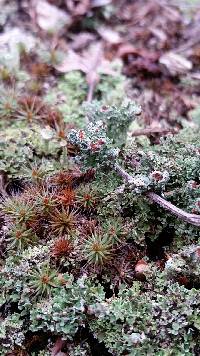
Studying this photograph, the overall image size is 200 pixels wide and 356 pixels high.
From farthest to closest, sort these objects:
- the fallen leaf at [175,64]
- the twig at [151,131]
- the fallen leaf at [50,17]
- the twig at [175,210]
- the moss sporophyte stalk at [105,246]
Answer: the fallen leaf at [50,17] → the fallen leaf at [175,64] → the twig at [151,131] → the twig at [175,210] → the moss sporophyte stalk at [105,246]

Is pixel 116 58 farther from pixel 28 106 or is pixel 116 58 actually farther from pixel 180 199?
pixel 180 199

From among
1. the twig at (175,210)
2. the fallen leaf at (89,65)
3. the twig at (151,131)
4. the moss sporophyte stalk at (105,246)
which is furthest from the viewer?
the fallen leaf at (89,65)

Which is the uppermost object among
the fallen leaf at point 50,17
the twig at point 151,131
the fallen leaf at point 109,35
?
the fallen leaf at point 50,17

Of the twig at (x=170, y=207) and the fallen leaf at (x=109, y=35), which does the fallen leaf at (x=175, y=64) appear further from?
the twig at (x=170, y=207)

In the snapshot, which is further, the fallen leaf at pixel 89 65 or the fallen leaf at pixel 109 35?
the fallen leaf at pixel 109 35

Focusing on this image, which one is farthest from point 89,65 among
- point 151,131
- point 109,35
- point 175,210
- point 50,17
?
point 175,210

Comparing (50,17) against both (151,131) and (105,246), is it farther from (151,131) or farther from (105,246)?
(105,246)

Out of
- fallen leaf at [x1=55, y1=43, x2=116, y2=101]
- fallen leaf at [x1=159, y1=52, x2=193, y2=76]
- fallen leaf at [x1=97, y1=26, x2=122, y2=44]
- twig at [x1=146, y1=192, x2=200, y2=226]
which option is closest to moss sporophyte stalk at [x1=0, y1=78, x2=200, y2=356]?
twig at [x1=146, y1=192, x2=200, y2=226]

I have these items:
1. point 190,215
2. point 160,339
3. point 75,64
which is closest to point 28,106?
point 75,64

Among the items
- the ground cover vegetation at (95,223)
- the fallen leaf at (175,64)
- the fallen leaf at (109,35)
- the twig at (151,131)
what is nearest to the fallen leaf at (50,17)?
the fallen leaf at (109,35)

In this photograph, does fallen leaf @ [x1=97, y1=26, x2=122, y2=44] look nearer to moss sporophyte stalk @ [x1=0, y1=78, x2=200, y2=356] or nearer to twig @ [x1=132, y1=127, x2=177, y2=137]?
twig @ [x1=132, y1=127, x2=177, y2=137]

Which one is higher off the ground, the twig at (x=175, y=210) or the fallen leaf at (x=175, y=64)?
the fallen leaf at (x=175, y=64)
